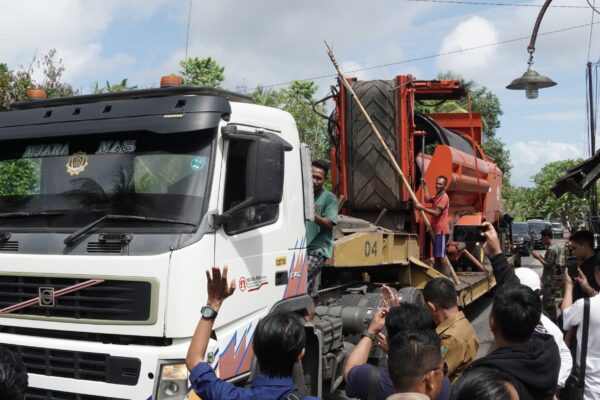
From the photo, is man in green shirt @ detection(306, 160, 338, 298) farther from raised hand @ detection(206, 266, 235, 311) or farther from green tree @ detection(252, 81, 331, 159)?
green tree @ detection(252, 81, 331, 159)

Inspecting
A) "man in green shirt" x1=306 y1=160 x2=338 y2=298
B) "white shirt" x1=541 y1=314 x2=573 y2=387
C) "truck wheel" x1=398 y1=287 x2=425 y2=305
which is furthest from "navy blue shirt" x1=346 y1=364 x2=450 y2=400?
"truck wheel" x1=398 y1=287 x2=425 y2=305

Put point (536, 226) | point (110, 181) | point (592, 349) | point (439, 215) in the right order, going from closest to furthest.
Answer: point (592, 349), point (110, 181), point (439, 215), point (536, 226)

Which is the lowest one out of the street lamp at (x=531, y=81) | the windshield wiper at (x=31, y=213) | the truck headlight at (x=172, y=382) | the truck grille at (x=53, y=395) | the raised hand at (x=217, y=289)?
the truck grille at (x=53, y=395)

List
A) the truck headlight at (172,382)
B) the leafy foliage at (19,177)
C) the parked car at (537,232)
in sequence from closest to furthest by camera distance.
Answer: the truck headlight at (172,382) < the leafy foliage at (19,177) < the parked car at (537,232)

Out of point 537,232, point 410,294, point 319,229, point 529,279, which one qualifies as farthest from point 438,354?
point 537,232

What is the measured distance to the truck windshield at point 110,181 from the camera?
3906 millimetres

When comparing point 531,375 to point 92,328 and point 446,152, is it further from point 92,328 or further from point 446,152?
point 446,152

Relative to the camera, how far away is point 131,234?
3.76 m

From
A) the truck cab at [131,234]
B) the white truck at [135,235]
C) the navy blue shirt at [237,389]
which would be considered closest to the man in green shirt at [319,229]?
the white truck at [135,235]

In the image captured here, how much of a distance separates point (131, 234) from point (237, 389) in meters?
1.57

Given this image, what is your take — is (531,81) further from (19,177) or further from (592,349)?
(19,177)

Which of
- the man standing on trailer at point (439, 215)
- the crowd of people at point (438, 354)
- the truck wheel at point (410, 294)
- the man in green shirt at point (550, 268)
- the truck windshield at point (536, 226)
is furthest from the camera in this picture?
the truck windshield at point (536, 226)

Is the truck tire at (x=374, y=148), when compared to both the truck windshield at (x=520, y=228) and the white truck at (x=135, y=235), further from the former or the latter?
the truck windshield at (x=520, y=228)

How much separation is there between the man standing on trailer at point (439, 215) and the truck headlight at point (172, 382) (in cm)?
473
